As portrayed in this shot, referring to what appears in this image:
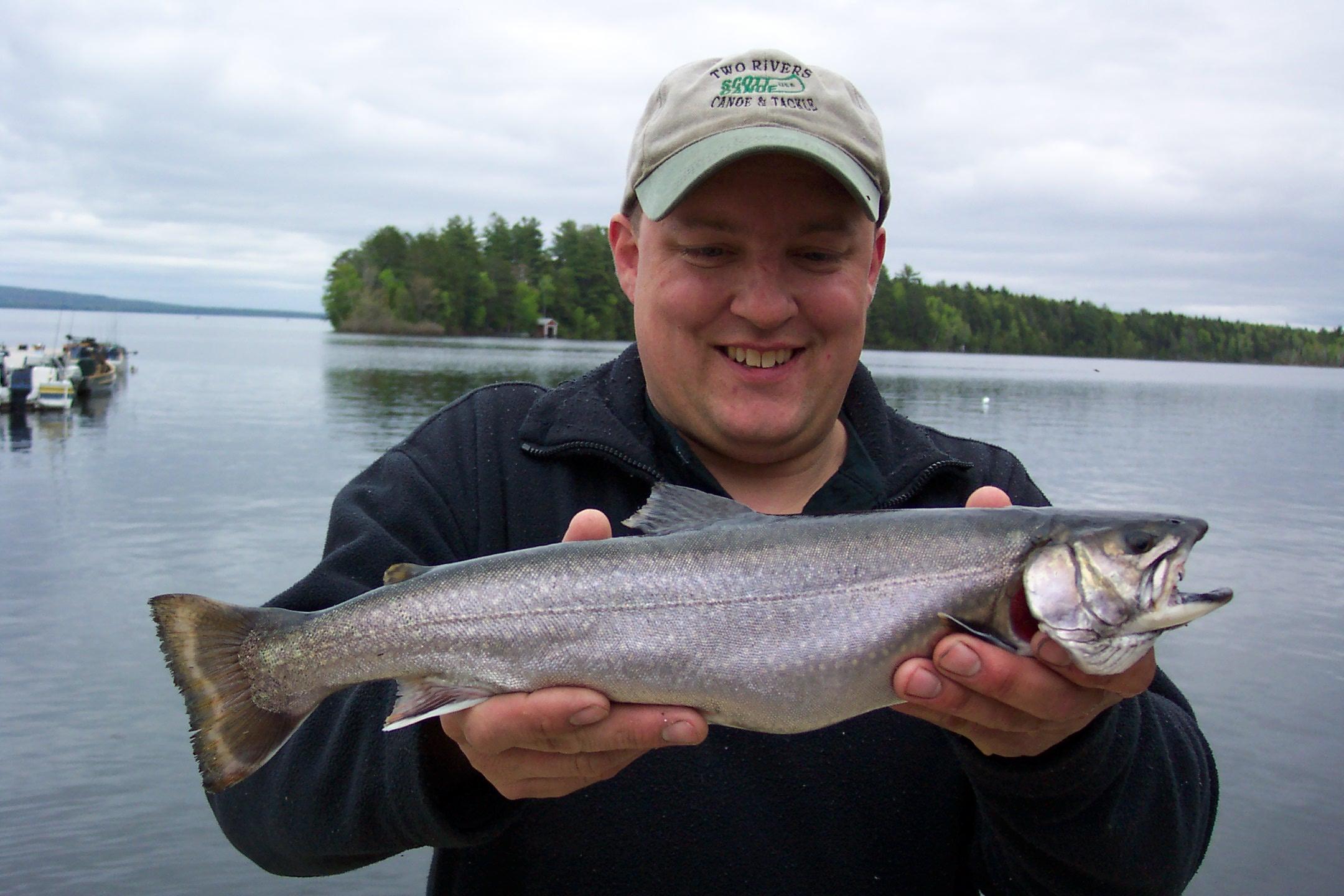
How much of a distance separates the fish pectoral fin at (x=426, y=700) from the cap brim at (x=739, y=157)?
162 centimetres

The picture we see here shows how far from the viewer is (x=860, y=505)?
3.54m

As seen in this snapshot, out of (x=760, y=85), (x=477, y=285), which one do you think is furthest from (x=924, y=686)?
(x=477, y=285)

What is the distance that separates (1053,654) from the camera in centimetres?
247

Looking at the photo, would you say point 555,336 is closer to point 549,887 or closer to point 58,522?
point 58,522

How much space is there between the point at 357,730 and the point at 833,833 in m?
1.48

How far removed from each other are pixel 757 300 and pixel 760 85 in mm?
741

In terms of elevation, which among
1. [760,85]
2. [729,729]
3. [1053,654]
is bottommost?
[729,729]

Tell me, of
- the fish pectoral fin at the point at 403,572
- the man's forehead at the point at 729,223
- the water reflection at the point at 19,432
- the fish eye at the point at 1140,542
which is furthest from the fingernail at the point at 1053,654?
the water reflection at the point at 19,432

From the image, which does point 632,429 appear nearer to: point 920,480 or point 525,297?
point 920,480

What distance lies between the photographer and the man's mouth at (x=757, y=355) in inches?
134

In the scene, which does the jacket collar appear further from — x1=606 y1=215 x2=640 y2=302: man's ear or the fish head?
the fish head

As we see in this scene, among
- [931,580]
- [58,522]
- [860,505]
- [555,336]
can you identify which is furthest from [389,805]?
[555,336]

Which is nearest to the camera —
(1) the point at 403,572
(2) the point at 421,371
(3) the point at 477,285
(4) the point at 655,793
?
(1) the point at 403,572

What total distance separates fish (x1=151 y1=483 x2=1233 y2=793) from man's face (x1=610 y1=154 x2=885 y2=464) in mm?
776
